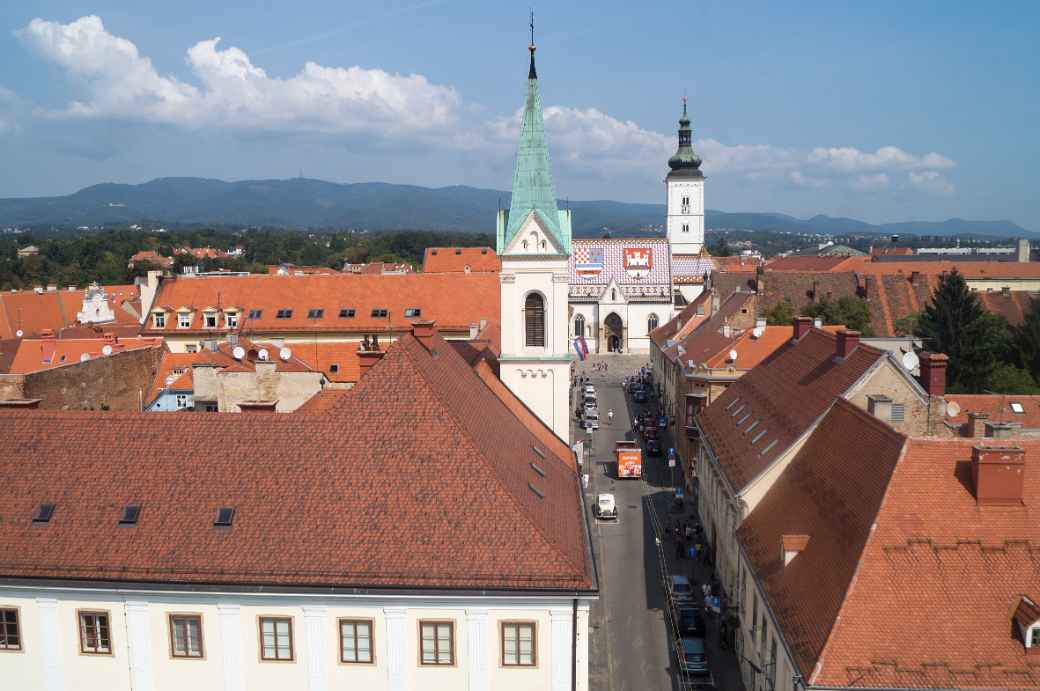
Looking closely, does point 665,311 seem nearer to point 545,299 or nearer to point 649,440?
point 649,440

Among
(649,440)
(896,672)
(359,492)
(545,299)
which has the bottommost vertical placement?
(649,440)

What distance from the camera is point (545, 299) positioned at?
36.7 metres

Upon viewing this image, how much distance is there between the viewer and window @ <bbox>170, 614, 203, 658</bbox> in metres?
20.0

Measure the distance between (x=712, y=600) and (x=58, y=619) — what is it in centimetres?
2321

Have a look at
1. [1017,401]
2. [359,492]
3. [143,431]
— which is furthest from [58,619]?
[1017,401]

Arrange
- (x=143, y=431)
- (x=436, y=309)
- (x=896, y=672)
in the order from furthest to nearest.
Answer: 1. (x=436, y=309)
2. (x=143, y=431)
3. (x=896, y=672)

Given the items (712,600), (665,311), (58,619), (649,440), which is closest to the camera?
(58,619)

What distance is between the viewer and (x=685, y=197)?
149 meters

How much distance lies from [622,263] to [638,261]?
224 cm

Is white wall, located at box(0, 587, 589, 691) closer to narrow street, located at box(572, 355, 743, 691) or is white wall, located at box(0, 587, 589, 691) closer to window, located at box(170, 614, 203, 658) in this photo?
window, located at box(170, 614, 203, 658)

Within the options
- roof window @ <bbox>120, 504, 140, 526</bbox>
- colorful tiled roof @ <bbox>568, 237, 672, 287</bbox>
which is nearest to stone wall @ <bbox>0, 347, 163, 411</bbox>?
roof window @ <bbox>120, 504, 140, 526</bbox>

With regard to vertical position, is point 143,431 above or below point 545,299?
below

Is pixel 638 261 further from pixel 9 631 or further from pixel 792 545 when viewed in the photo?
pixel 9 631

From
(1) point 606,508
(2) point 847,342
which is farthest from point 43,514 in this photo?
(1) point 606,508
